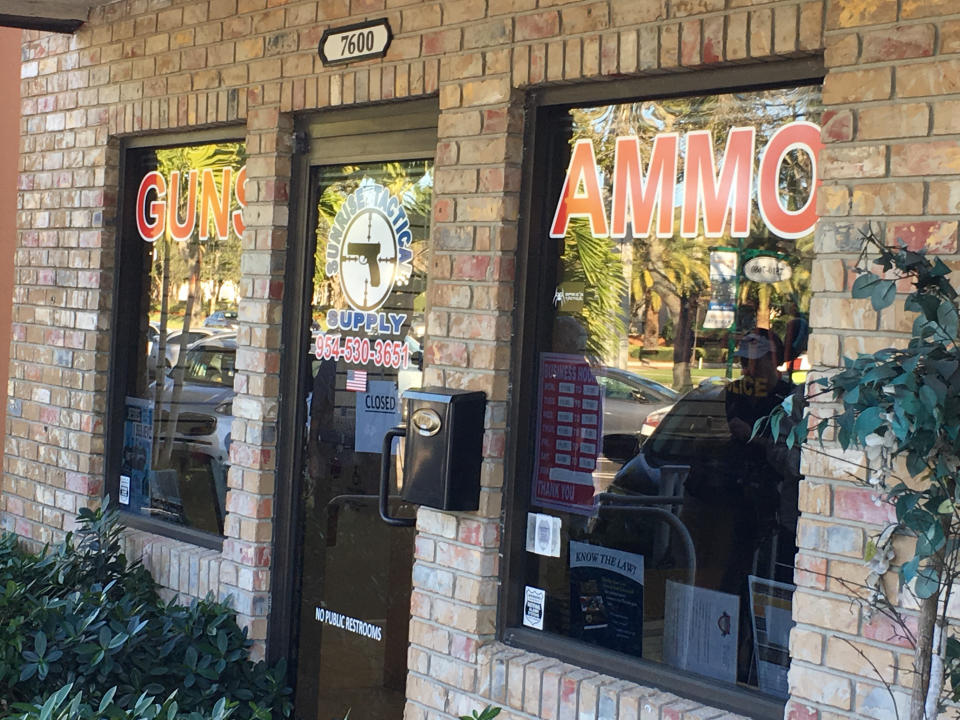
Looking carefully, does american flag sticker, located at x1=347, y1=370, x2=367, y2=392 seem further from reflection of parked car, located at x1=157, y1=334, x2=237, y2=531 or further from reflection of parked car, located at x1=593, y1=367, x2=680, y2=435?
reflection of parked car, located at x1=593, y1=367, x2=680, y2=435

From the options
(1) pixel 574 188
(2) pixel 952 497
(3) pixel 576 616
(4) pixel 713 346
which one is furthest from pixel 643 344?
(2) pixel 952 497

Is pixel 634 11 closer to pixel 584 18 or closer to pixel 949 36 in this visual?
pixel 584 18

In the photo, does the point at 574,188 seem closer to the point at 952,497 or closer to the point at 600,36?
the point at 600,36

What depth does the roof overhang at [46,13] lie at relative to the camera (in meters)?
5.70

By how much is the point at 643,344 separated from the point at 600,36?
0.91 metres

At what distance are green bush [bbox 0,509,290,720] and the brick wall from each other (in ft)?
0.68

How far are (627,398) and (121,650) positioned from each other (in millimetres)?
2060

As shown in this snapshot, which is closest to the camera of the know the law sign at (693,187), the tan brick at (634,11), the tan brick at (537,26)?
the know the law sign at (693,187)

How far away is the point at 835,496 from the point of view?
3.04 metres

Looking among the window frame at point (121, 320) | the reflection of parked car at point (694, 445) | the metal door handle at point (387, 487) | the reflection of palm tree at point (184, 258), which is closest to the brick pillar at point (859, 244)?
the reflection of parked car at point (694, 445)

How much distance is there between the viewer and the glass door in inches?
180

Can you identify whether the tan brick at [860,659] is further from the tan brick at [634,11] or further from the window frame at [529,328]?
the tan brick at [634,11]

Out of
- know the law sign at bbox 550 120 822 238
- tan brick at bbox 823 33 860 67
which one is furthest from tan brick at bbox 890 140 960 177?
know the law sign at bbox 550 120 822 238

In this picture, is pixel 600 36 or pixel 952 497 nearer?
pixel 952 497
